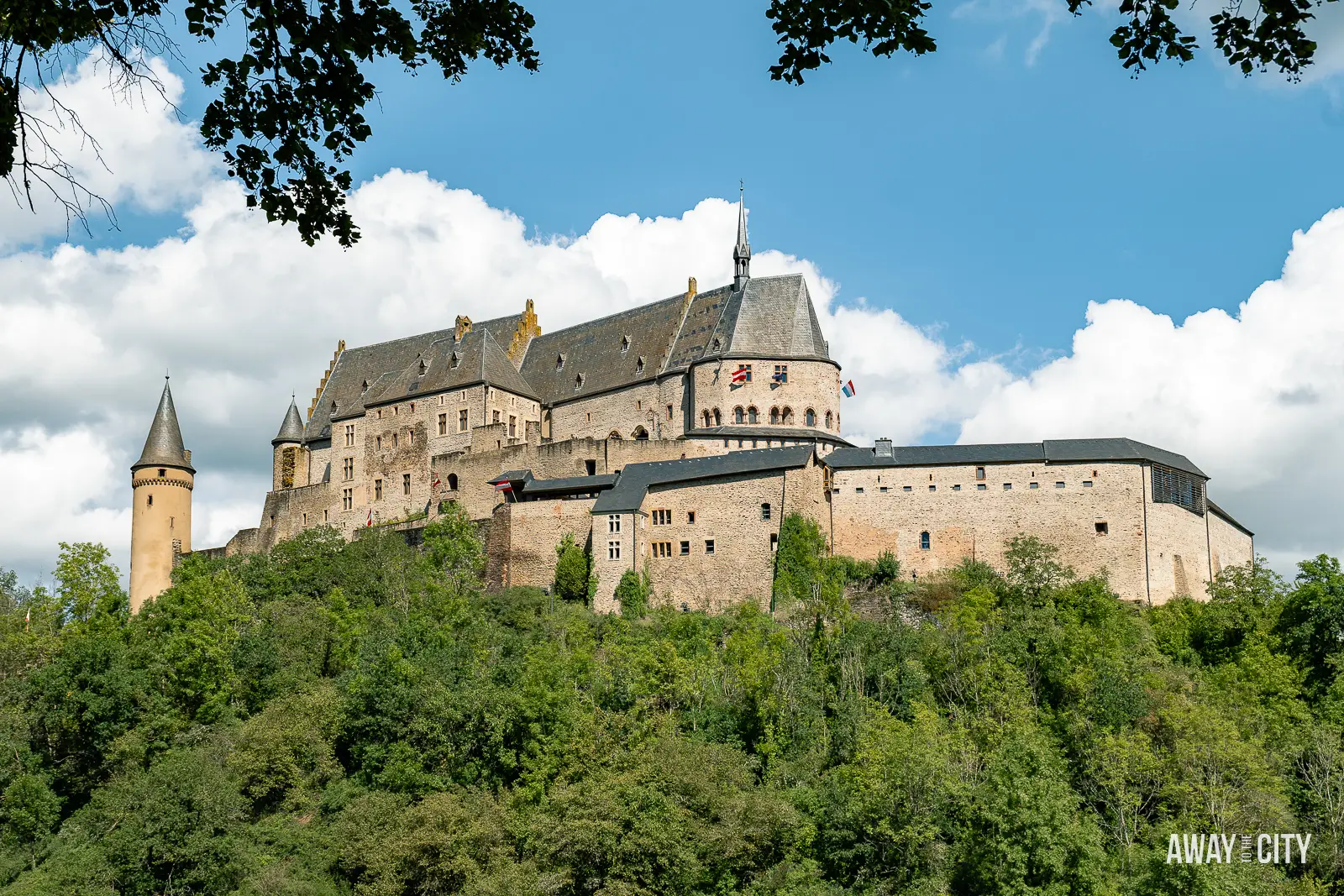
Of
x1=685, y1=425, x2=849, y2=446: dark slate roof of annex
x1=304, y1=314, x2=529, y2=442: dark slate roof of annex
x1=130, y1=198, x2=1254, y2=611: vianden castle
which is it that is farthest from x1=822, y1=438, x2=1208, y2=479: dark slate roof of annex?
x1=304, y1=314, x2=529, y2=442: dark slate roof of annex

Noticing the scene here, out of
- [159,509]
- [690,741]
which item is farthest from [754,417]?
[159,509]

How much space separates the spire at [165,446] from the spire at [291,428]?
8472 millimetres

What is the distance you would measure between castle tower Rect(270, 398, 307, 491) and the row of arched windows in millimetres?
26631

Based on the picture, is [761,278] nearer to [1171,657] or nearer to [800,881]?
[1171,657]

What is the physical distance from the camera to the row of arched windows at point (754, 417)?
66.9 metres

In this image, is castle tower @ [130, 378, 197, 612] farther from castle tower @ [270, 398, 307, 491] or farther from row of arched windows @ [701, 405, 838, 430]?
row of arched windows @ [701, 405, 838, 430]

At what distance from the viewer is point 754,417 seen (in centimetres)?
6700

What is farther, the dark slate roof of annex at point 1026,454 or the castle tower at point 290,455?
the castle tower at point 290,455

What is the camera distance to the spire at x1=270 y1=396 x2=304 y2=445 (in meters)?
82.0

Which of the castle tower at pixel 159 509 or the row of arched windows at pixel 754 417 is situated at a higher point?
the row of arched windows at pixel 754 417

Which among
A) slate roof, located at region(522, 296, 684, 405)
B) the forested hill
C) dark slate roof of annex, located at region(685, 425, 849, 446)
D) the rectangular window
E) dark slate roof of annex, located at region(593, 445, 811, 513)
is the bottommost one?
the forested hill

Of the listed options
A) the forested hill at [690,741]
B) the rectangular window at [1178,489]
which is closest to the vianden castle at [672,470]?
the rectangular window at [1178,489]

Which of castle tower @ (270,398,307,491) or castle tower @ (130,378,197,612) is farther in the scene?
castle tower @ (270,398,307,491)

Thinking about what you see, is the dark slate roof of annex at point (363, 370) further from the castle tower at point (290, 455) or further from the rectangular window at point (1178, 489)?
the rectangular window at point (1178, 489)
